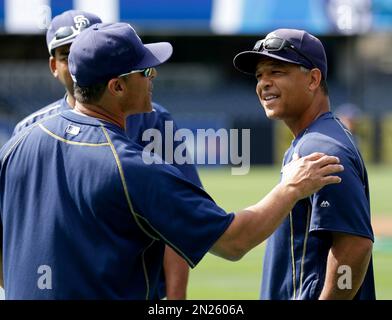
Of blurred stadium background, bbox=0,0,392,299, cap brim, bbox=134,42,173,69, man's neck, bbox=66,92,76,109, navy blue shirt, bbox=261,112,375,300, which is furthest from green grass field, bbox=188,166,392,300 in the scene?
cap brim, bbox=134,42,173,69

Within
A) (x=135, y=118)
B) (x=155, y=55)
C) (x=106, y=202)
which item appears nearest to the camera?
(x=106, y=202)

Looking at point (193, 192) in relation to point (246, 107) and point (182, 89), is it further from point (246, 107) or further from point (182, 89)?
point (182, 89)

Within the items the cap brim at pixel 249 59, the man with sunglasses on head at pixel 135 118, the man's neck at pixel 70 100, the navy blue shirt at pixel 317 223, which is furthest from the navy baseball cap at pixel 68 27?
the navy blue shirt at pixel 317 223

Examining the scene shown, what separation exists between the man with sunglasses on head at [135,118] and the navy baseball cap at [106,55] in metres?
1.29

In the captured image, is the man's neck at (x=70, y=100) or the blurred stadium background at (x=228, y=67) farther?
the blurred stadium background at (x=228, y=67)

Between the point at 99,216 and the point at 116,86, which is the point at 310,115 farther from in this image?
the point at 99,216

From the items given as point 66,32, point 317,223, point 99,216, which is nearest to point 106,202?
point 99,216

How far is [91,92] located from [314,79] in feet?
3.49

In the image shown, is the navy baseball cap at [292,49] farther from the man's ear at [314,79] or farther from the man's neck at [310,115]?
the man's neck at [310,115]

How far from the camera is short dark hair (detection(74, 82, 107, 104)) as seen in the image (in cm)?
330

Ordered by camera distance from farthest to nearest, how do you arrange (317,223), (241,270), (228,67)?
(228,67) → (241,270) → (317,223)

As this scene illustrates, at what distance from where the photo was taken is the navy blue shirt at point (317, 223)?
3469 millimetres

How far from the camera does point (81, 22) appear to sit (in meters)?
5.00
